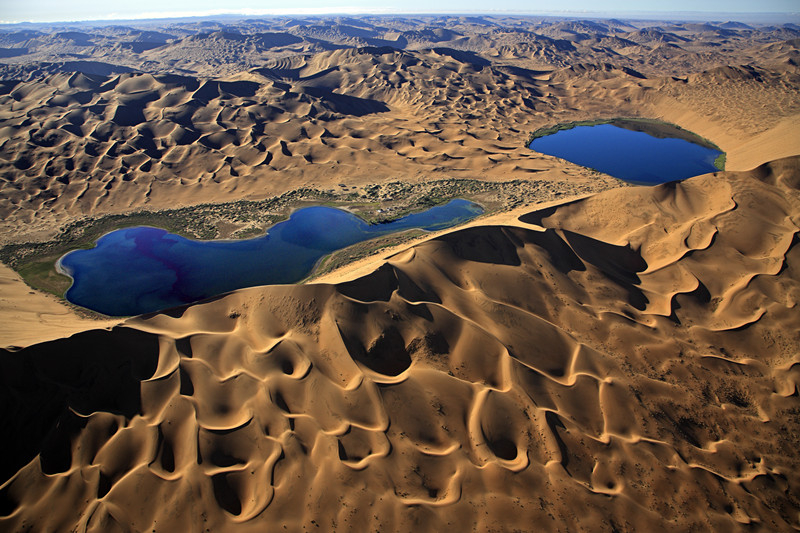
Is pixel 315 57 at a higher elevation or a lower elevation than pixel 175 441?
higher

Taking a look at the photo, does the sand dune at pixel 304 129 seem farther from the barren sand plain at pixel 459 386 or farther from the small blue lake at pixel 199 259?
the barren sand plain at pixel 459 386

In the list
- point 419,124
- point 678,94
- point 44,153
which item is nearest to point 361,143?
point 419,124

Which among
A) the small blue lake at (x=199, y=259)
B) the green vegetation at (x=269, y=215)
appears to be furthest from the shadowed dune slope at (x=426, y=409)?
the green vegetation at (x=269, y=215)

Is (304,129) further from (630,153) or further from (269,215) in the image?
(630,153)

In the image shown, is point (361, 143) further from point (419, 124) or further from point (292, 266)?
point (292, 266)

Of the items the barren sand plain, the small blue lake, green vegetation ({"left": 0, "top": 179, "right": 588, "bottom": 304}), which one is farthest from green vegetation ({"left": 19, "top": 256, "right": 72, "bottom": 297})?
the barren sand plain

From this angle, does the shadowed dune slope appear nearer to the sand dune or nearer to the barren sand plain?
the barren sand plain
